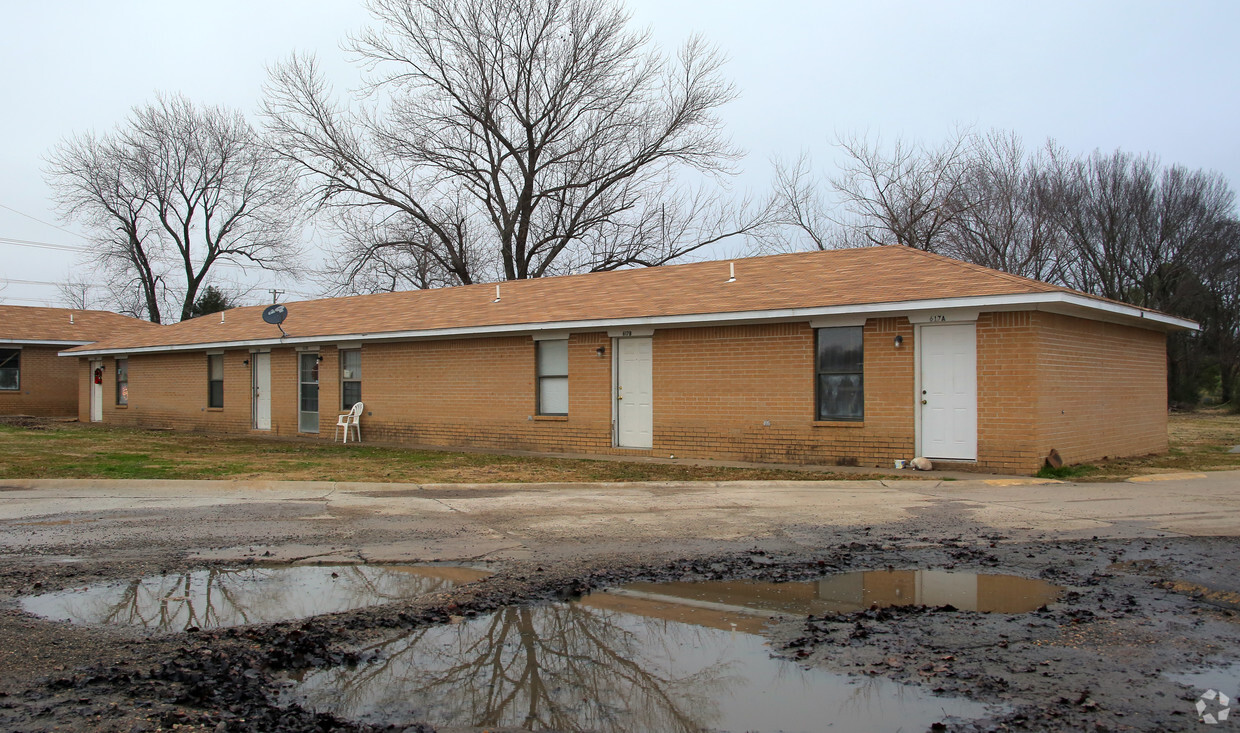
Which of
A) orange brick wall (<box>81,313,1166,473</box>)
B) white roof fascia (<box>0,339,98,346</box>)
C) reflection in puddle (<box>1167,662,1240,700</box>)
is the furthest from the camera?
white roof fascia (<box>0,339,98,346</box>)

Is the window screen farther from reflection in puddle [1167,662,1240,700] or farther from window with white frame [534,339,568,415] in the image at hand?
reflection in puddle [1167,662,1240,700]

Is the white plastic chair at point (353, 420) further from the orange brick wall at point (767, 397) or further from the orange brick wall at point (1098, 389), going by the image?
the orange brick wall at point (1098, 389)

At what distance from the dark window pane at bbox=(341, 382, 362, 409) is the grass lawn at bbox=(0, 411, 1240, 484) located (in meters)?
1.41

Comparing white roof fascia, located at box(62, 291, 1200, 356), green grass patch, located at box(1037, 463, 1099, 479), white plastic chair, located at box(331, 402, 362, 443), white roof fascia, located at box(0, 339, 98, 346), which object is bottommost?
green grass patch, located at box(1037, 463, 1099, 479)

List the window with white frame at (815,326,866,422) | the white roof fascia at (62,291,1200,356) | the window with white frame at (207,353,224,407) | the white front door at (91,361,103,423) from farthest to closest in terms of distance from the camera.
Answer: the white front door at (91,361,103,423) → the window with white frame at (207,353,224,407) → the window with white frame at (815,326,866,422) → the white roof fascia at (62,291,1200,356)

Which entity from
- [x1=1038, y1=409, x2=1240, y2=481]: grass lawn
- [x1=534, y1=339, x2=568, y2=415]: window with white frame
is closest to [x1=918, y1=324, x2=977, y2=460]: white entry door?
[x1=1038, y1=409, x2=1240, y2=481]: grass lawn

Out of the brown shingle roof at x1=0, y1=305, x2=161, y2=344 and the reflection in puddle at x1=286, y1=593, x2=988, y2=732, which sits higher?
the brown shingle roof at x1=0, y1=305, x2=161, y2=344

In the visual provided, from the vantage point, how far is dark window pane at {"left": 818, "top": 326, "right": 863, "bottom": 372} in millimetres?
14602

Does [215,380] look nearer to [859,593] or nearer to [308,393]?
[308,393]

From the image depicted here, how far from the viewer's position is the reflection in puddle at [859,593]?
243 inches

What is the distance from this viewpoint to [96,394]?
29.7 metres

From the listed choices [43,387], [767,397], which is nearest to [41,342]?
[43,387]

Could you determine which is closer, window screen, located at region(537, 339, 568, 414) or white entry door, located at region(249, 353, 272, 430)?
window screen, located at region(537, 339, 568, 414)

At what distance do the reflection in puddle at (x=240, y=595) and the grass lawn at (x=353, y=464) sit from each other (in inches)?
225
